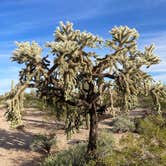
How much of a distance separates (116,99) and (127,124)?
31.2 ft

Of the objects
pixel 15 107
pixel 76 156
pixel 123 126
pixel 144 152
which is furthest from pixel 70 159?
pixel 123 126

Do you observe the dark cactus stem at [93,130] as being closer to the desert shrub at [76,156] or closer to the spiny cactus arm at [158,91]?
the desert shrub at [76,156]

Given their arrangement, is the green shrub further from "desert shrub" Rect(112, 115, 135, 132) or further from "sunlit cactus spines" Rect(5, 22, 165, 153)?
"sunlit cactus spines" Rect(5, 22, 165, 153)

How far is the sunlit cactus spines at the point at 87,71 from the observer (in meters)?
16.2

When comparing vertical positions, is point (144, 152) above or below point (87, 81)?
below

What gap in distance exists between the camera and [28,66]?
16.7m

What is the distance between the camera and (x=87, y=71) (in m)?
16.8

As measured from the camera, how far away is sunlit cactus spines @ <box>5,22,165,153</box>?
1625 cm

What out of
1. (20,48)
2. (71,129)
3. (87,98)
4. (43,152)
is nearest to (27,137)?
(43,152)

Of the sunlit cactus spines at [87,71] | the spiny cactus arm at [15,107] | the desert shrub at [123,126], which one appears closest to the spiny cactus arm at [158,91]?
the sunlit cactus spines at [87,71]

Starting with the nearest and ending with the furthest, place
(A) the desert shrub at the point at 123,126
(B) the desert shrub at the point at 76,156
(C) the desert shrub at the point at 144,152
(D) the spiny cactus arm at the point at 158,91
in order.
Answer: (C) the desert shrub at the point at 144,152 < (B) the desert shrub at the point at 76,156 < (D) the spiny cactus arm at the point at 158,91 < (A) the desert shrub at the point at 123,126

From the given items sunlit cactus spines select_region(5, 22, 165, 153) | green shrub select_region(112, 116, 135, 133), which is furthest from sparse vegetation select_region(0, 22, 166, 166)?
green shrub select_region(112, 116, 135, 133)

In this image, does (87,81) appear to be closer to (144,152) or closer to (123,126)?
(144,152)

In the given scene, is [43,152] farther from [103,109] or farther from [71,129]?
[103,109]
